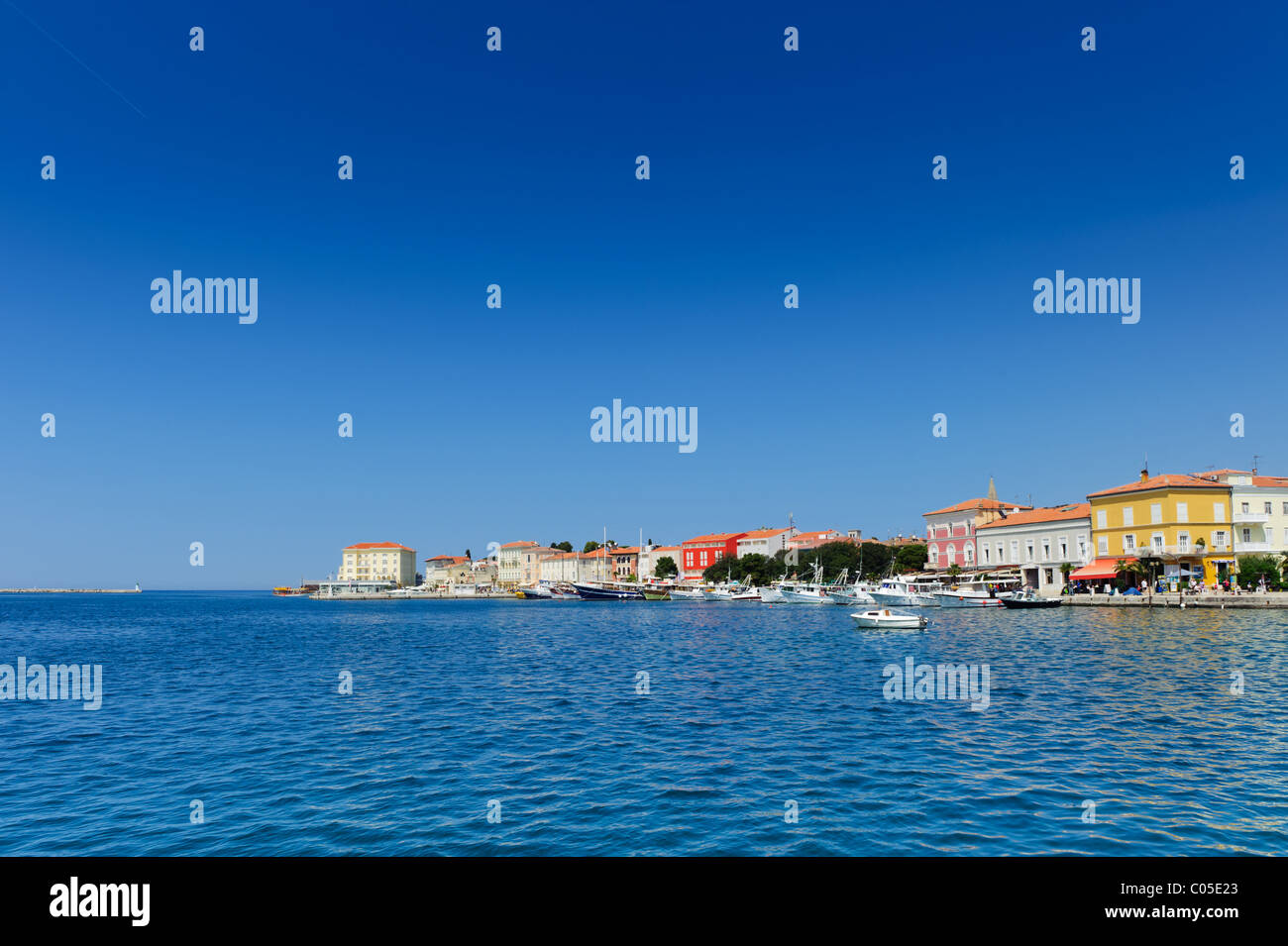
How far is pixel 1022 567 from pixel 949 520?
22.2 meters

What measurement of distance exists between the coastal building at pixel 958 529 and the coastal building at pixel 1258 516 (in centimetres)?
4005

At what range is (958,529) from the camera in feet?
411

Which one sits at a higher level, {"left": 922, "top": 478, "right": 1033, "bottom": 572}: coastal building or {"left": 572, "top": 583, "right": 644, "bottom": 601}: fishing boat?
{"left": 922, "top": 478, "right": 1033, "bottom": 572}: coastal building

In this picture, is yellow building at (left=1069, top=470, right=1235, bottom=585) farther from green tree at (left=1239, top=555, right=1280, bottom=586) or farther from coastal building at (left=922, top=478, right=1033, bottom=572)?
coastal building at (left=922, top=478, right=1033, bottom=572)

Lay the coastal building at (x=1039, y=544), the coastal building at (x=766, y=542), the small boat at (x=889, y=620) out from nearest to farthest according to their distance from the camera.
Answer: the small boat at (x=889, y=620) < the coastal building at (x=1039, y=544) < the coastal building at (x=766, y=542)

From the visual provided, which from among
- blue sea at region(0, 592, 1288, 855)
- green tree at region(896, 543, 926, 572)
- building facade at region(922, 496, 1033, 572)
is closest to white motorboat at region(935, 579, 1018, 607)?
building facade at region(922, 496, 1033, 572)

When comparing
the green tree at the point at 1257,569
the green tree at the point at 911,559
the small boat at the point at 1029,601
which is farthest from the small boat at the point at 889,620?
the green tree at the point at 911,559

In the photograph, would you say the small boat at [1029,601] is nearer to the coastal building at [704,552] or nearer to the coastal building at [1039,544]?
the coastal building at [1039,544]

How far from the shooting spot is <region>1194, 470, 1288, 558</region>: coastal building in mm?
75625

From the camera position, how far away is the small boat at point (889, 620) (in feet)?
189

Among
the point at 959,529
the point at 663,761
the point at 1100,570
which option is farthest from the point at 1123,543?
the point at 663,761

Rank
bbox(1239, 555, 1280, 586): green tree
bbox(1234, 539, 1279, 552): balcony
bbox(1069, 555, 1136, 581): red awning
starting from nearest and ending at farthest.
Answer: bbox(1239, 555, 1280, 586): green tree, bbox(1234, 539, 1279, 552): balcony, bbox(1069, 555, 1136, 581): red awning

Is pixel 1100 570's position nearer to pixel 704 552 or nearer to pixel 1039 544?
pixel 1039 544

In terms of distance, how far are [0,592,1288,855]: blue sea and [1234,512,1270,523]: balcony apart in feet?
165
